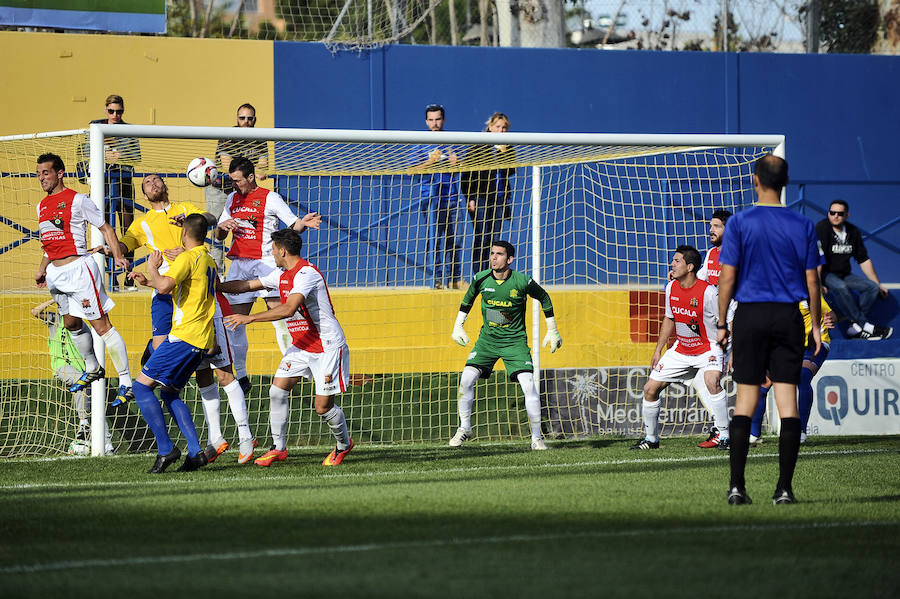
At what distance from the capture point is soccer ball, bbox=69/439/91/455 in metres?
10.3

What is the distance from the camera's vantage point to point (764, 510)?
670 cm

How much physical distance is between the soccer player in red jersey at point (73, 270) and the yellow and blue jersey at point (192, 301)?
60.4 inches

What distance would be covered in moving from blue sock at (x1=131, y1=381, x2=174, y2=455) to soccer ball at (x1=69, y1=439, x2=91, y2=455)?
5.97 ft

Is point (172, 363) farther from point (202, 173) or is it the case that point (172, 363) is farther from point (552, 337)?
point (552, 337)

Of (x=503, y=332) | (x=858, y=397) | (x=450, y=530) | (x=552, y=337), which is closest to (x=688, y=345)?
(x=552, y=337)

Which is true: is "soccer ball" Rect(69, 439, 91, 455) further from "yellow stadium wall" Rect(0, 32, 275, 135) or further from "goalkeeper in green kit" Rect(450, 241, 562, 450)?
"yellow stadium wall" Rect(0, 32, 275, 135)

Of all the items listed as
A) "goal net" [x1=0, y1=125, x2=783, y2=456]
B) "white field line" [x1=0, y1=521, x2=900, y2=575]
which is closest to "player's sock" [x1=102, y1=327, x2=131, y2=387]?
"goal net" [x1=0, y1=125, x2=783, y2=456]

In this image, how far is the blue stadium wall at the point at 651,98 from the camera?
58.0ft

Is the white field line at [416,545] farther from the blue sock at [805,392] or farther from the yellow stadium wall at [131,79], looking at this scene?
the yellow stadium wall at [131,79]

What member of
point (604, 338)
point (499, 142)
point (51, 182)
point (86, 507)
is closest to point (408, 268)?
point (604, 338)

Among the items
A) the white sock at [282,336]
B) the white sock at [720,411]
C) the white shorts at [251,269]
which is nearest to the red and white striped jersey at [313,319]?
the white shorts at [251,269]

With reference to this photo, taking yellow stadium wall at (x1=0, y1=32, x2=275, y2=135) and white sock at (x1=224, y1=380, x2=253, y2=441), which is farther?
yellow stadium wall at (x1=0, y1=32, x2=275, y2=135)

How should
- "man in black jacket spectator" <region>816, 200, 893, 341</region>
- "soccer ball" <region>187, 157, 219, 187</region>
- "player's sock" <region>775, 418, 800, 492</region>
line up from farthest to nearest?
"man in black jacket spectator" <region>816, 200, 893, 341</region>, "soccer ball" <region>187, 157, 219, 187</region>, "player's sock" <region>775, 418, 800, 492</region>

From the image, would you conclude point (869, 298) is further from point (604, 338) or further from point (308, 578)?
point (308, 578)
